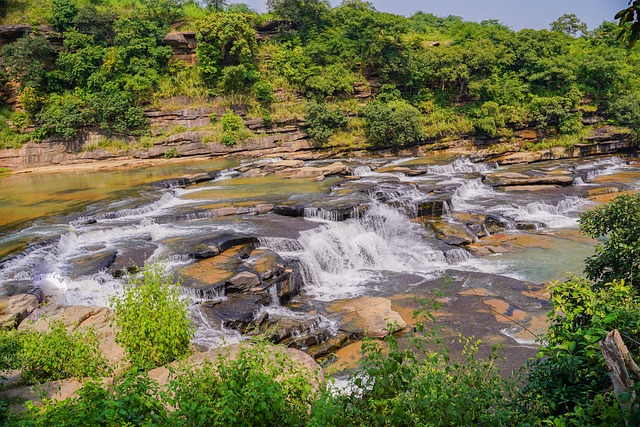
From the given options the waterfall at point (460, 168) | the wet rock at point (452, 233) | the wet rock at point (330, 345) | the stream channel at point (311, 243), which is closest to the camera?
the wet rock at point (330, 345)

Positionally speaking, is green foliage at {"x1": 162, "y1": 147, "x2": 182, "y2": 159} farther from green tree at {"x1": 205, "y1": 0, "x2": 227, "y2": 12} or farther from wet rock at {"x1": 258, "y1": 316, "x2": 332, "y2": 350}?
wet rock at {"x1": 258, "y1": 316, "x2": 332, "y2": 350}

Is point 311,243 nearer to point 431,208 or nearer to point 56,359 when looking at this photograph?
point 431,208

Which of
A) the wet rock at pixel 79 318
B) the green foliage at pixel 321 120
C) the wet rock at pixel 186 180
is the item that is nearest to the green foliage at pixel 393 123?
the green foliage at pixel 321 120

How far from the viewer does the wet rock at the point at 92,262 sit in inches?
415

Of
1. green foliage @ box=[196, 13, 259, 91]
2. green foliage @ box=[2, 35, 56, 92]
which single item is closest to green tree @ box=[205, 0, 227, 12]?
green foliage @ box=[196, 13, 259, 91]

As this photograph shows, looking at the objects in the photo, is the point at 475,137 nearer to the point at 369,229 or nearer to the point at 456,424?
the point at 369,229

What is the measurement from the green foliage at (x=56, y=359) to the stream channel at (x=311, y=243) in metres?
1.70

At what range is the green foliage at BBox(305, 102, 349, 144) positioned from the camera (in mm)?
27797

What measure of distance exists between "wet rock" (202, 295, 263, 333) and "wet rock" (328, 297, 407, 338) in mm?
1813

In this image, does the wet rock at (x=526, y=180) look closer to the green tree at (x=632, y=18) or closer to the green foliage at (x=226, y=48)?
the green foliage at (x=226, y=48)

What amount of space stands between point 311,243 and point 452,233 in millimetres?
5026

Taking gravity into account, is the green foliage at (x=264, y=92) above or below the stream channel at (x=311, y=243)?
above

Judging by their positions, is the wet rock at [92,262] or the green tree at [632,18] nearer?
the green tree at [632,18]

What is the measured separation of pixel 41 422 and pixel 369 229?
11808 mm
